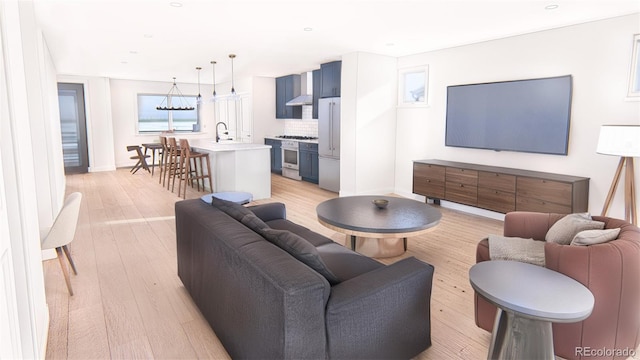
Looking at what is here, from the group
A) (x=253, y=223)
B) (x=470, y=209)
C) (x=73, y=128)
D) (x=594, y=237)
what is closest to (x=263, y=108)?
(x=73, y=128)

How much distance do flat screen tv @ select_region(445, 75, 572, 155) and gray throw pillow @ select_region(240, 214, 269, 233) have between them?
3938mm

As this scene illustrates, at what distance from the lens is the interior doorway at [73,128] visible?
30.9 feet

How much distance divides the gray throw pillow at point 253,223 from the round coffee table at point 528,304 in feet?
3.91

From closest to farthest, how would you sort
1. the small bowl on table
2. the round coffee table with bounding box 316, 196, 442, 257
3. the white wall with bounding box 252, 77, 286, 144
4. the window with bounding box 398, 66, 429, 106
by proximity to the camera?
the round coffee table with bounding box 316, 196, 442, 257
the small bowl on table
the window with bounding box 398, 66, 429, 106
the white wall with bounding box 252, 77, 286, 144

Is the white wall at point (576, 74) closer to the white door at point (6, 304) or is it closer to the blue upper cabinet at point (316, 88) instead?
the blue upper cabinet at point (316, 88)

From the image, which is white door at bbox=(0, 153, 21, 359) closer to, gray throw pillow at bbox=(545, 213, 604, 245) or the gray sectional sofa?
the gray sectional sofa

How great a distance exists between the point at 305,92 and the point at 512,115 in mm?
4899

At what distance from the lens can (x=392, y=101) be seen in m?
6.83

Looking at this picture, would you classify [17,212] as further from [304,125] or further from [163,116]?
[163,116]

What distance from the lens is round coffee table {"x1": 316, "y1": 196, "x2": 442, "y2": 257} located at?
319 cm

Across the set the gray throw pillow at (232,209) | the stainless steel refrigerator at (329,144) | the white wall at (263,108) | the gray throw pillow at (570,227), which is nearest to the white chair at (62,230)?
the gray throw pillow at (232,209)

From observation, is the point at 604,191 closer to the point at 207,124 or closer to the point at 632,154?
the point at 632,154

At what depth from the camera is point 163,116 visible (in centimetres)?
1120

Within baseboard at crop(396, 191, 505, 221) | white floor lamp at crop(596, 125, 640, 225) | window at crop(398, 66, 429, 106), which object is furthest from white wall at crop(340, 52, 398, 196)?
white floor lamp at crop(596, 125, 640, 225)
